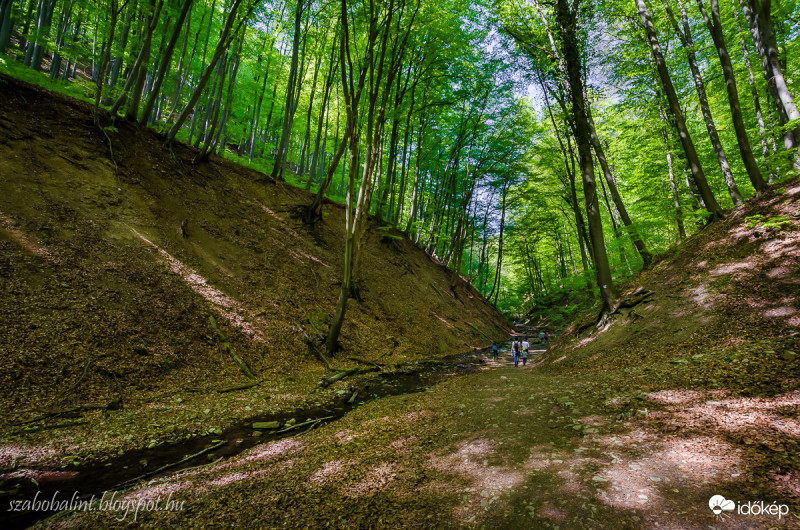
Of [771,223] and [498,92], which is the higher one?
[498,92]

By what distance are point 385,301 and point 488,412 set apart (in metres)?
10.4

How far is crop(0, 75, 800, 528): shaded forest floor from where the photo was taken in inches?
102

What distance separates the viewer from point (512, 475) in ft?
9.94

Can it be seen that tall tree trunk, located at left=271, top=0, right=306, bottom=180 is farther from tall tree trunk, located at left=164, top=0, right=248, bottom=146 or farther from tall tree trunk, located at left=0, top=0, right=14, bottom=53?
tall tree trunk, located at left=0, top=0, right=14, bottom=53

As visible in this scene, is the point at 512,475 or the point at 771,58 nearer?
the point at 512,475

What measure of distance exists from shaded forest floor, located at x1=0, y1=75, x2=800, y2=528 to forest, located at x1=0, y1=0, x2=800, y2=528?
40 millimetres

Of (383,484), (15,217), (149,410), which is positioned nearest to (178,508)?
(383,484)

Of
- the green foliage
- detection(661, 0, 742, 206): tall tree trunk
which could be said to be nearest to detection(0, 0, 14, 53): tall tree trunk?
detection(661, 0, 742, 206): tall tree trunk

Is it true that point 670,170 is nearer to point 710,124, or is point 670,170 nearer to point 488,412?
point 710,124

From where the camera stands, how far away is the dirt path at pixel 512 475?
2338 millimetres

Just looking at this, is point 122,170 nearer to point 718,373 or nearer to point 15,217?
point 15,217

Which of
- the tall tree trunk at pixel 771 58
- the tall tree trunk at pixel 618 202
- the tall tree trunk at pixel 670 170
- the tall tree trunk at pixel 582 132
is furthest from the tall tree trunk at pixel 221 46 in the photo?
the tall tree trunk at pixel 670 170

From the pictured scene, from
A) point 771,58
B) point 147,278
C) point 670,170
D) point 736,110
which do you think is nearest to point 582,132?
point 736,110

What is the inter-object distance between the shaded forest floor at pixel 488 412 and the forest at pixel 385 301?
0.13 ft
